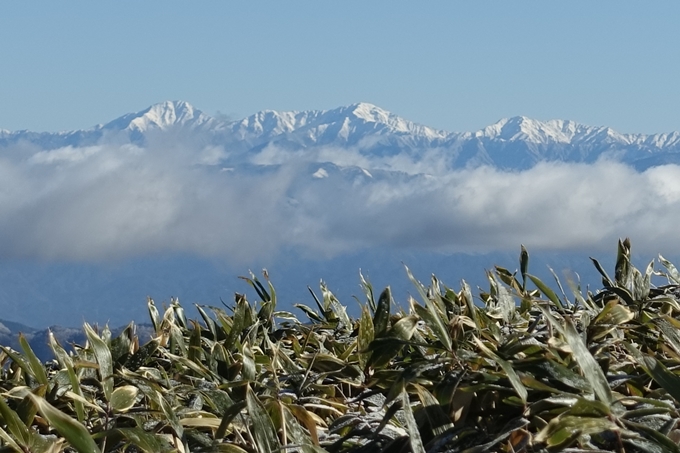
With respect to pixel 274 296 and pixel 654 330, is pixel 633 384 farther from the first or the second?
pixel 274 296

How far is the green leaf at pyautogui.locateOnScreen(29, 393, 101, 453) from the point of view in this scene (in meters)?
1.43

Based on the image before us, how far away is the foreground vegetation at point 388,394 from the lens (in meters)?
1.56

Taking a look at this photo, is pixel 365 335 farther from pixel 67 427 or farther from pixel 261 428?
pixel 67 427

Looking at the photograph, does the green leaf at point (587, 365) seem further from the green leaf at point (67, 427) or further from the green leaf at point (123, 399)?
the green leaf at point (123, 399)

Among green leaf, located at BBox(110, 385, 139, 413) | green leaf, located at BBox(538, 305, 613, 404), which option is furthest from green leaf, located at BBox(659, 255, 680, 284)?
green leaf, located at BBox(110, 385, 139, 413)

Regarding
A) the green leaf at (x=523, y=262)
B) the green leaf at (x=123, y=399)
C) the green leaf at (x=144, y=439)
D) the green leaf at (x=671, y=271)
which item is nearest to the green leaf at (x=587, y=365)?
the green leaf at (x=144, y=439)

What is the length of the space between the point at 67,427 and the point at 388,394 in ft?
2.16

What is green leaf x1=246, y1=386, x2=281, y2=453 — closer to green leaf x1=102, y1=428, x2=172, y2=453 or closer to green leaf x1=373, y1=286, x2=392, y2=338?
green leaf x1=102, y1=428, x2=172, y2=453

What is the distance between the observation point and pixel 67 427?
144 cm

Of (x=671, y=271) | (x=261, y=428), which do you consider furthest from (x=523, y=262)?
(x=261, y=428)

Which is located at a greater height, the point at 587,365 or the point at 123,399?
the point at 587,365

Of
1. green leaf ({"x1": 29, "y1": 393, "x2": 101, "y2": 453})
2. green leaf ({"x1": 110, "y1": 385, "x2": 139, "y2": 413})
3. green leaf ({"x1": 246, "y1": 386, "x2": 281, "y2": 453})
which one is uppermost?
green leaf ({"x1": 29, "y1": 393, "x2": 101, "y2": 453})

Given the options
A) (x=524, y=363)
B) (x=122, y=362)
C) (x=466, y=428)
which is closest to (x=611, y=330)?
(x=524, y=363)

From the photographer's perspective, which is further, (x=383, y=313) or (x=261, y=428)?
(x=383, y=313)
